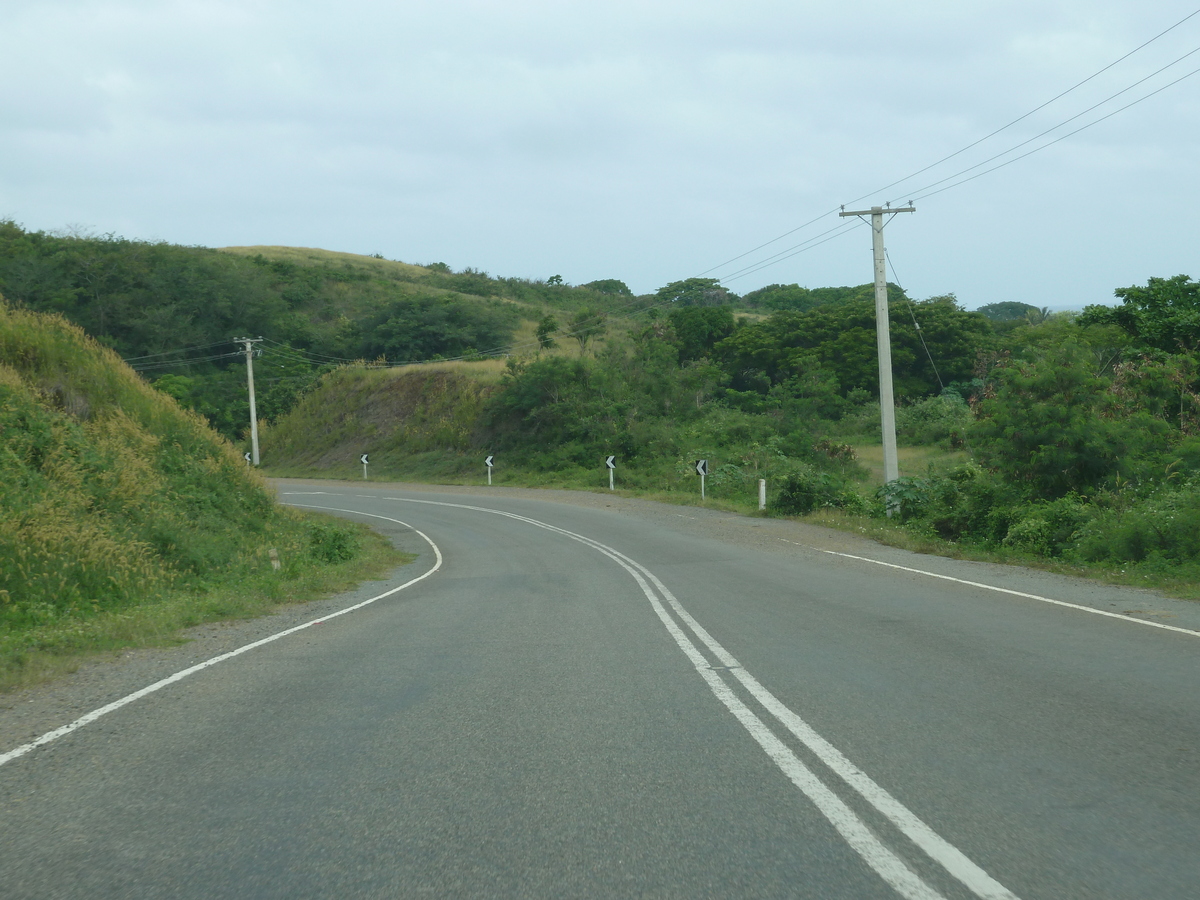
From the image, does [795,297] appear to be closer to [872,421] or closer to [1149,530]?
[872,421]

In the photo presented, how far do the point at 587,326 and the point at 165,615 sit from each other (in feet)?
210

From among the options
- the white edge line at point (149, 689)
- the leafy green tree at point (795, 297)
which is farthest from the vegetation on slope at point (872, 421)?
the leafy green tree at point (795, 297)

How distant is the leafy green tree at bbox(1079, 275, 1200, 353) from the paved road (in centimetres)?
2119

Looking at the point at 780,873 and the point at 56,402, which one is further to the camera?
the point at 56,402

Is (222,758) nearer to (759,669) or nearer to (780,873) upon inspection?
(780,873)

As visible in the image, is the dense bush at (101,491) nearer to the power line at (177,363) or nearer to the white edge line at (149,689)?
the white edge line at (149,689)

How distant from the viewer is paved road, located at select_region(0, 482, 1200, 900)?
151 inches

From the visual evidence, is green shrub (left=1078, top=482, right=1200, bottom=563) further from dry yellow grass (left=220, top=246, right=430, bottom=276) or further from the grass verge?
dry yellow grass (left=220, top=246, right=430, bottom=276)

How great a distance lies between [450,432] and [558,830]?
57471 mm

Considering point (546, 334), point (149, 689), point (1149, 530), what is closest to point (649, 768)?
point (149, 689)

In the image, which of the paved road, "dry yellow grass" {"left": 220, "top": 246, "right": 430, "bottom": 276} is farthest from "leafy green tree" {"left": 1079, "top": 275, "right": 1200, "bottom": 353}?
"dry yellow grass" {"left": 220, "top": 246, "right": 430, "bottom": 276}

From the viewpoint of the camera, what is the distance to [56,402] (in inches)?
789

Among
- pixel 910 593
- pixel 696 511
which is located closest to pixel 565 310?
pixel 696 511

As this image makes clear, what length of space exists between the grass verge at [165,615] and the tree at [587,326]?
5341cm
